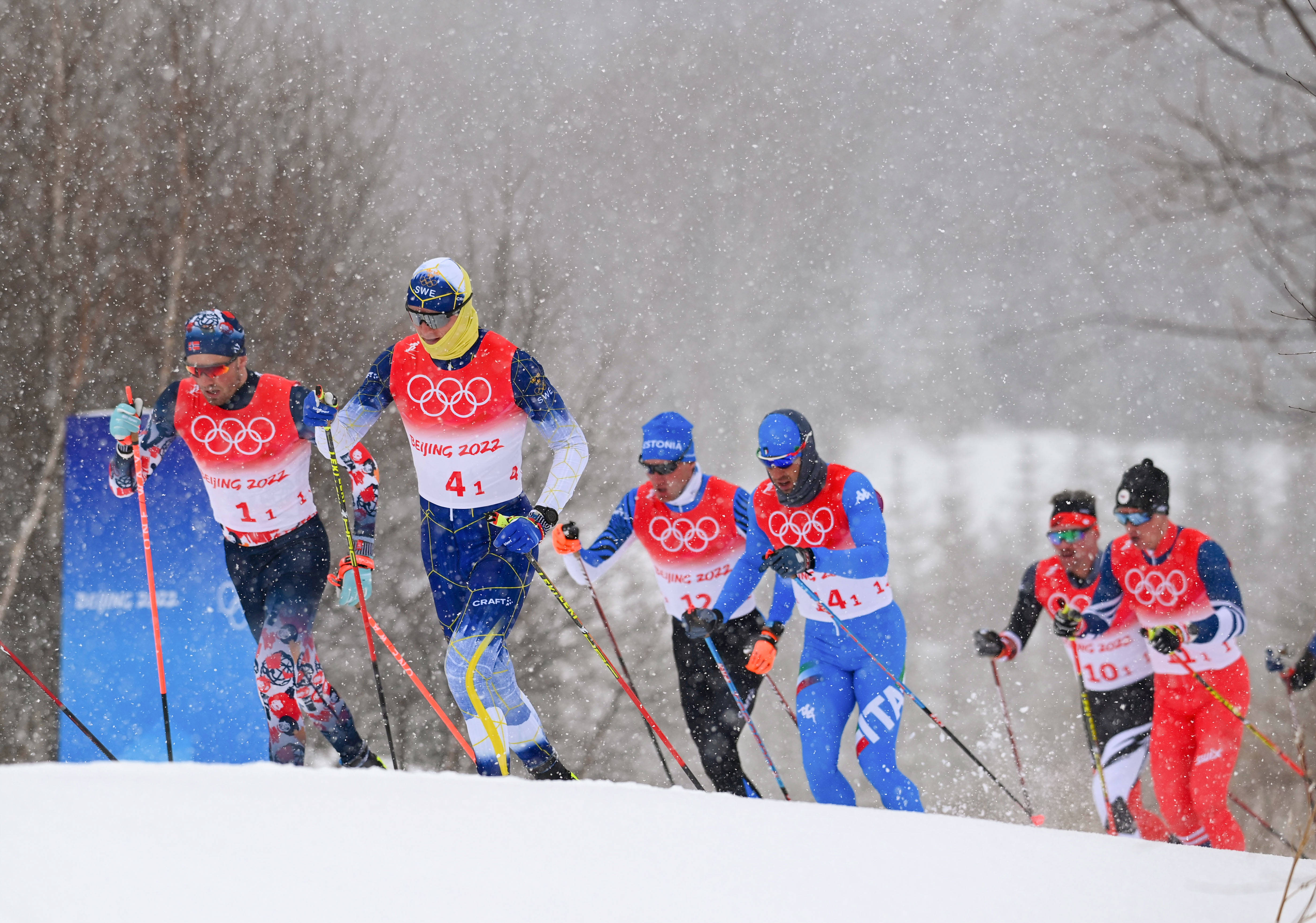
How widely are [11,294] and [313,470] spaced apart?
4062mm

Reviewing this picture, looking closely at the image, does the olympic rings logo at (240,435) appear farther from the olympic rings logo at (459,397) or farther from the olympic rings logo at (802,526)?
the olympic rings logo at (802,526)

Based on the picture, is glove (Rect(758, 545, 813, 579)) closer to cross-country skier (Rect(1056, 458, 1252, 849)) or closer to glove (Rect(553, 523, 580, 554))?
glove (Rect(553, 523, 580, 554))

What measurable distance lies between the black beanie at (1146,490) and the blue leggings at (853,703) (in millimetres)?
1648

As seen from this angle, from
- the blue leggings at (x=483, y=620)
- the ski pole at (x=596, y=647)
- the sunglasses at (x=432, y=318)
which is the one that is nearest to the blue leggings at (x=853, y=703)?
the ski pole at (x=596, y=647)

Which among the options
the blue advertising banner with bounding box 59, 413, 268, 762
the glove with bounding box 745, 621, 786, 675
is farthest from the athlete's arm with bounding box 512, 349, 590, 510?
the blue advertising banner with bounding box 59, 413, 268, 762

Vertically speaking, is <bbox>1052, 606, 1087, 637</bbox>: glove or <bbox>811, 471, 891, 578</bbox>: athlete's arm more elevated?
<bbox>811, 471, 891, 578</bbox>: athlete's arm

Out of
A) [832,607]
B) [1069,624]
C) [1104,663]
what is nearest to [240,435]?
[832,607]

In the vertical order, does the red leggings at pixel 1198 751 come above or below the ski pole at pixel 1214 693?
below

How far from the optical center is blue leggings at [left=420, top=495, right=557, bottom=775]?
4.89 metres

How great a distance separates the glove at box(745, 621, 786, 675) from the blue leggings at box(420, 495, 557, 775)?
3.51 feet

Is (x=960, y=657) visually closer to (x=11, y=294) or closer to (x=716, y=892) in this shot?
(x=11, y=294)

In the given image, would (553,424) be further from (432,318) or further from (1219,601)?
(1219,601)

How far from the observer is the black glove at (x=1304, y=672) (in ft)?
17.5

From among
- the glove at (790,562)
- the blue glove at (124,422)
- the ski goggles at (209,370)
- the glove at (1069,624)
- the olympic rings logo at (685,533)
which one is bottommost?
the glove at (1069,624)
